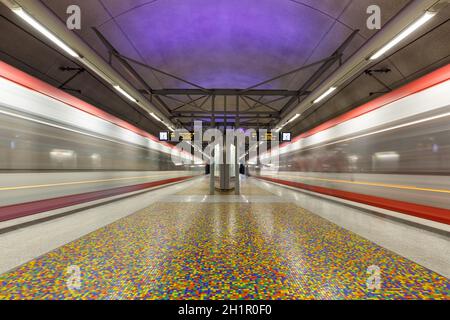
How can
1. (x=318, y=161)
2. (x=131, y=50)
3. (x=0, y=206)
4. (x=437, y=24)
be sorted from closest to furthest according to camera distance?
(x=0, y=206)
(x=437, y=24)
(x=131, y=50)
(x=318, y=161)

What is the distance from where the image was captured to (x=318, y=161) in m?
11.1

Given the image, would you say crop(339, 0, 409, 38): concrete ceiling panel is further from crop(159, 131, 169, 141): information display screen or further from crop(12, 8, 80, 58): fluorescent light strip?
crop(159, 131, 169, 141): information display screen

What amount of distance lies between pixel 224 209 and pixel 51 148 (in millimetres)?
5522

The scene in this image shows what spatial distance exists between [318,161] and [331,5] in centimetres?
715

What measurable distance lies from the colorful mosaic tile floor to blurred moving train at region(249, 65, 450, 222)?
244 cm

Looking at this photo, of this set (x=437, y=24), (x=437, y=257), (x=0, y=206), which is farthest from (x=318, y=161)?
(x=0, y=206)

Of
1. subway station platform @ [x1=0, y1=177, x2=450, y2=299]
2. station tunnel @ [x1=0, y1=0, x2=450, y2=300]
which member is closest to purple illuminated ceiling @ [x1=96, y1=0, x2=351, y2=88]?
station tunnel @ [x1=0, y1=0, x2=450, y2=300]

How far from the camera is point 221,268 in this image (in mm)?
2848

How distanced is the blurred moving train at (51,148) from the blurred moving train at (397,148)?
31.7 ft

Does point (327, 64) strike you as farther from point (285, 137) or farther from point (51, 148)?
point (51, 148)

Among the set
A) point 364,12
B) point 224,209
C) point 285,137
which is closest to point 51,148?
point 224,209

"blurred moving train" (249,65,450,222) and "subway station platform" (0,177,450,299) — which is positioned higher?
"blurred moving train" (249,65,450,222)

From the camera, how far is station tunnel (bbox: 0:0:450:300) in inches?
105

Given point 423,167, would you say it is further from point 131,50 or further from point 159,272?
point 131,50
